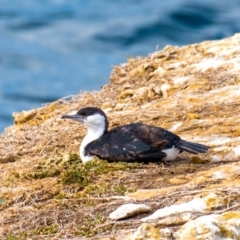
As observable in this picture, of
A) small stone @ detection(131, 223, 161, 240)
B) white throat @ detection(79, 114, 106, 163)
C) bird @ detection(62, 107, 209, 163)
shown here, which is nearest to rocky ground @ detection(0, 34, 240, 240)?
small stone @ detection(131, 223, 161, 240)

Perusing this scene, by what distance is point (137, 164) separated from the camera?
8.57 meters

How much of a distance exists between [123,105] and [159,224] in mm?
4374

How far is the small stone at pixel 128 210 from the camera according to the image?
23.6 ft

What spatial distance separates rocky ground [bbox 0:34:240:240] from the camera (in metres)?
7.06

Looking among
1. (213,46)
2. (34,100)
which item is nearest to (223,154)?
(213,46)

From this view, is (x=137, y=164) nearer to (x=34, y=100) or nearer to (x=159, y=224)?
(x=159, y=224)

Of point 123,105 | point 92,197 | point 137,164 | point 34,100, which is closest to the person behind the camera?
point 92,197

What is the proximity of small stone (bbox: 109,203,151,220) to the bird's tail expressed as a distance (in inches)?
57.0

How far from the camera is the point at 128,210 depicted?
7.20 meters

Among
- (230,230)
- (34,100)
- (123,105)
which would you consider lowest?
(230,230)

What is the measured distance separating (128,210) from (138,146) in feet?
5.02

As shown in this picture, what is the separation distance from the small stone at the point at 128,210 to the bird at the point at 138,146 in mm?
1364

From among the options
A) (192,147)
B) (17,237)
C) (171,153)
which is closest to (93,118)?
A: (171,153)

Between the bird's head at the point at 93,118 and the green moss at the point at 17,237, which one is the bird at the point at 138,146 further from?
the green moss at the point at 17,237
